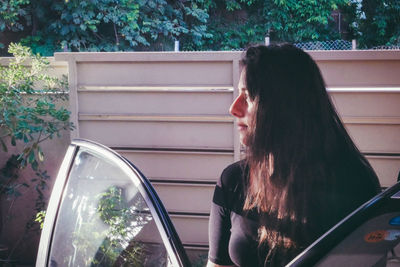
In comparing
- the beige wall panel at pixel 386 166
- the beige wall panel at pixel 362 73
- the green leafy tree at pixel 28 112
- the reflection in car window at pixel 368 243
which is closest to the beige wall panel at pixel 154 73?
the green leafy tree at pixel 28 112

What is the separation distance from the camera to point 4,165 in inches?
152

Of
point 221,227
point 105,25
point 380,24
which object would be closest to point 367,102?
point 221,227

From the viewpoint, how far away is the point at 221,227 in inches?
56.2

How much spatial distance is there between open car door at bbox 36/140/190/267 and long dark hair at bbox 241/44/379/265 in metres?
0.41

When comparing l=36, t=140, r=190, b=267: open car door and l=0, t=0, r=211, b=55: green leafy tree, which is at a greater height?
l=0, t=0, r=211, b=55: green leafy tree

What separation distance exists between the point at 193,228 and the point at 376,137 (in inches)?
56.9

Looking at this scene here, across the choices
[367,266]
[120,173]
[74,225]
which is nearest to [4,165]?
[74,225]

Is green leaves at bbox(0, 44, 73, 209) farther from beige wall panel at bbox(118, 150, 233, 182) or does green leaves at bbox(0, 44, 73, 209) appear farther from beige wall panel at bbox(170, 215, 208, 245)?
beige wall panel at bbox(170, 215, 208, 245)

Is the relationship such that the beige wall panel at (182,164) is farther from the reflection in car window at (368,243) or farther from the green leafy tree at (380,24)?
the green leafy tree at (380,24)

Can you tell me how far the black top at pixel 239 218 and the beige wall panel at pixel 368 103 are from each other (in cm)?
186

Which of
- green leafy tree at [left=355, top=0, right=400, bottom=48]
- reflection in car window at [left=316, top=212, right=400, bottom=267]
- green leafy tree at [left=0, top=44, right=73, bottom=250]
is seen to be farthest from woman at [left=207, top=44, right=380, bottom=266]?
green leafy tree at [left=355, top=0, right=400, bottom=48]

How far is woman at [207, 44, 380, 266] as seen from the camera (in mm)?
1277

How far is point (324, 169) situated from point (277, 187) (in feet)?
0.46

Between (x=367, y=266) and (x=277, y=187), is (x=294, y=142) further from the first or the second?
(x=367, y=266)
